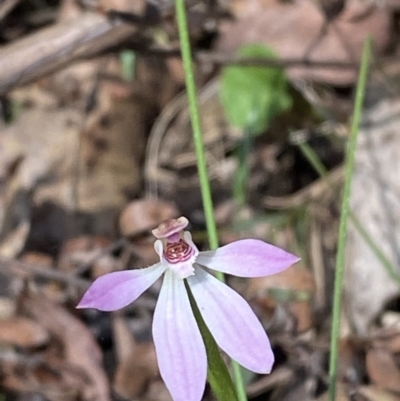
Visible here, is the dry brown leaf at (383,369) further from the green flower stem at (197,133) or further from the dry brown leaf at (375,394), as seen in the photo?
the green flower stem at (197,133)

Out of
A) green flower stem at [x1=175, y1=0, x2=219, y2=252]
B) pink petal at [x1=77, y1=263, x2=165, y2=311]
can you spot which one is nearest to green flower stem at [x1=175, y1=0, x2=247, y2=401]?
green flower stem at [x1=175, y1=0, x2=219, y2=252]

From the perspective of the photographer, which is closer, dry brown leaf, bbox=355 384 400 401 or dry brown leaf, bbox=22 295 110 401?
dry brown leaf, bbox=355 384 400 401

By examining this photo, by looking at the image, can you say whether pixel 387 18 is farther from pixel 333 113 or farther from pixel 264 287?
pixel 264 287

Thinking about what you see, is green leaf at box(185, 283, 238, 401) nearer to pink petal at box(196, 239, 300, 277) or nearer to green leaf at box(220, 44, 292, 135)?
pink petal at box(196, 239, 300, 277)

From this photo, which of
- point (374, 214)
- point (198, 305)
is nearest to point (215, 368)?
point (198, 305)

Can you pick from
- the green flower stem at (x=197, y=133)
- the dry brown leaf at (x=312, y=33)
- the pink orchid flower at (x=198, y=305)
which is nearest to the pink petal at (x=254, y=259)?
the pink orchid flower at (x=198, y=305)

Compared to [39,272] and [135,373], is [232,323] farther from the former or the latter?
[39,272]
